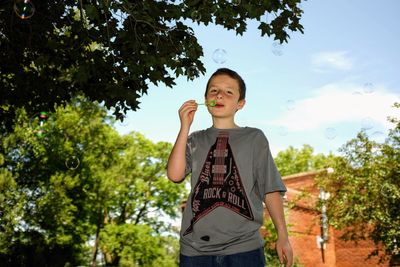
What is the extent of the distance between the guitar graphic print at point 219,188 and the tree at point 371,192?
54.5ft

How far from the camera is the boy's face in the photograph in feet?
10.3

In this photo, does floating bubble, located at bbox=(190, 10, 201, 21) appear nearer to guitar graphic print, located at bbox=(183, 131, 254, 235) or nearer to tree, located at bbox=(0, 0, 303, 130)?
tree, located at bbox=(0, 0, 303, 130)

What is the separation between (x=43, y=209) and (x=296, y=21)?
2205 cm

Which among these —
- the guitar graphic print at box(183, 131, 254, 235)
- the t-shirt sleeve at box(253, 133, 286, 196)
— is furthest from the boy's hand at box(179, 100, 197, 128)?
the t-shirt sleeve at box(253, 133, 286, 196)

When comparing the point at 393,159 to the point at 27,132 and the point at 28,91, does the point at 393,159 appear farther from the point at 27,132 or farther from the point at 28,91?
the point at 27,132

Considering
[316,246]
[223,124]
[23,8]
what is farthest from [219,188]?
[316,246]

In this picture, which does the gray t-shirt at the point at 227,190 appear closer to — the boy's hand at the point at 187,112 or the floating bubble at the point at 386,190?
the boy's hand at the point at 187,112

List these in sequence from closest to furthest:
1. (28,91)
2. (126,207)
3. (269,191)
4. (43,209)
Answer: (269,191) < (28,91) < (43,209) < (126,207)

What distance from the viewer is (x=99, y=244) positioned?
34938 mm

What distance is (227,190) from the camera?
9.35 ft

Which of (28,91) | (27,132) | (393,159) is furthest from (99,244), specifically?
(28,91)

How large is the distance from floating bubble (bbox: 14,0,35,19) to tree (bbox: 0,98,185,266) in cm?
1271

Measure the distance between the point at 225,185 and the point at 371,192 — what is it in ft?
59.3

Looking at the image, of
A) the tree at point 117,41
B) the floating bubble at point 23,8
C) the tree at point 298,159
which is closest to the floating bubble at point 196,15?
the tree at point 117,41
